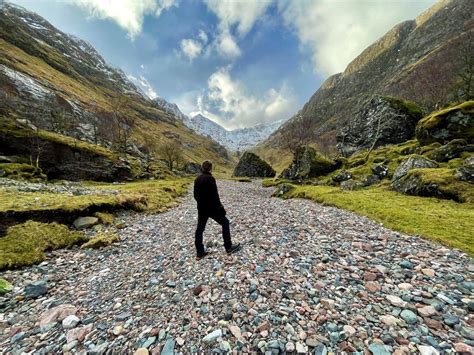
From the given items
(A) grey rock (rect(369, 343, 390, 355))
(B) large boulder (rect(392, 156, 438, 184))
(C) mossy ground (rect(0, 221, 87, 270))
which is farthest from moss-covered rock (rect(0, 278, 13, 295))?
(B) large boulder (rect(392, 156, 438, 184))

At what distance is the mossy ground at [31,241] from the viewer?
10.0 m

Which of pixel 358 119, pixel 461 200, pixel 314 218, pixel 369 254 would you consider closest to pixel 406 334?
pixel 369 254

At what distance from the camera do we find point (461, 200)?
54.8ft

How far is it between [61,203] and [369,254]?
19894 millimetres

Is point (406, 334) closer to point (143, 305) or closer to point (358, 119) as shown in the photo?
point (143, 305)

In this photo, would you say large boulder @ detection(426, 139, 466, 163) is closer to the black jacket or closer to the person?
the person

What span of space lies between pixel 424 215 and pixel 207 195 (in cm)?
1376

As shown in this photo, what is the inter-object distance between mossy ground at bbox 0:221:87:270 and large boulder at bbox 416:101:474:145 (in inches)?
1690

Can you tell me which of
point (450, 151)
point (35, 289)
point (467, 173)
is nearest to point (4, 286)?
point (35, 289)

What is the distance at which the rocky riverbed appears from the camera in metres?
4.86

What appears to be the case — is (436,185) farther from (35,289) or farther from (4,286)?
(4,286)

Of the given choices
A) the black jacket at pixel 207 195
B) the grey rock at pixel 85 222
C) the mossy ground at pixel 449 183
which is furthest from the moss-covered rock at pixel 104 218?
the mossy ground at pixel 449 183

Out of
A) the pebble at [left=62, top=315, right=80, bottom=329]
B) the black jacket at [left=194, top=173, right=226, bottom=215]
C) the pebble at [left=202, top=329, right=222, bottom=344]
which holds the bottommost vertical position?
the pebble at [left=202, top=329, right=222, bottom=344]

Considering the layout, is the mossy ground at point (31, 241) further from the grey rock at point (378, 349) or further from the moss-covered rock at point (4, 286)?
the grey rock at point (378, 349)
